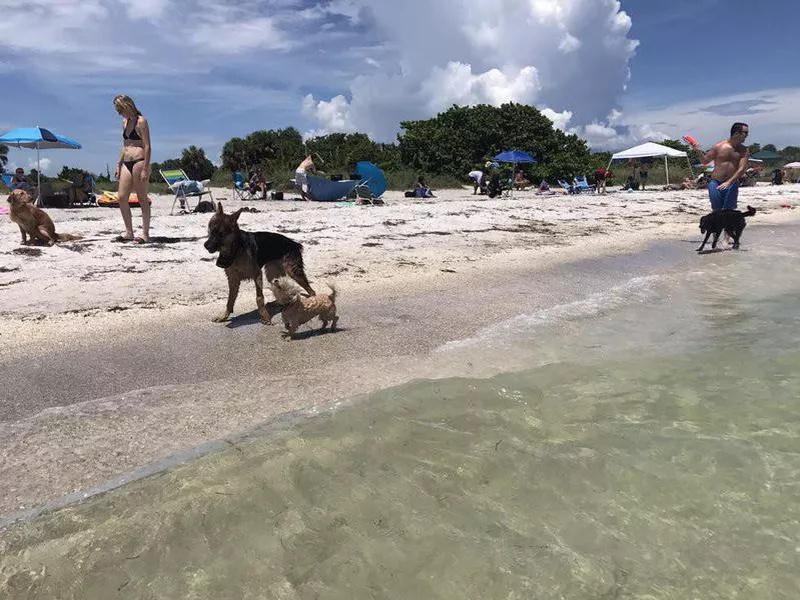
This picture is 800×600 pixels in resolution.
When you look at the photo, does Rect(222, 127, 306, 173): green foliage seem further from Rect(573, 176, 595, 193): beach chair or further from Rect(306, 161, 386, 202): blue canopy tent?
Rect(306, 161, 386, 202): blue canopy tent

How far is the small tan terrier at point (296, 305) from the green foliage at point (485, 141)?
29.7 m

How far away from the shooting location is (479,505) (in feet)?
8.98

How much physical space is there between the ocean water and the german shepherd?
6.58 feet

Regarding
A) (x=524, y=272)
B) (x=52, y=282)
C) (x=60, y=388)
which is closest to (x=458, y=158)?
(x=524, y=272)

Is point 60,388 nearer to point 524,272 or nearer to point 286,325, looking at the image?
point 286,325

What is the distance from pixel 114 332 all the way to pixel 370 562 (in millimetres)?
3781

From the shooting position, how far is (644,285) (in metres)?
7.81

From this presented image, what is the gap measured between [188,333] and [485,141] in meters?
33.3

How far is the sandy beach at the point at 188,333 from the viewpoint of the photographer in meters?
3.27

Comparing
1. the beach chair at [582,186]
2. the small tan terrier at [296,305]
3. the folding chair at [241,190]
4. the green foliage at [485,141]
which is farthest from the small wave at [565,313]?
the green foliage at [485,141]

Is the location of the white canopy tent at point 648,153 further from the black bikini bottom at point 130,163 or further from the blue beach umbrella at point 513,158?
the black bikini bottom at point 130,163

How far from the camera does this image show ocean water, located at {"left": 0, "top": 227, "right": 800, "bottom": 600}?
2.26 metres

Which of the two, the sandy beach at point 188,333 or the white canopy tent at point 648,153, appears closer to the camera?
the sandy beach at point 188,333

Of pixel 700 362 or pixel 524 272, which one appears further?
pixel 524 272
